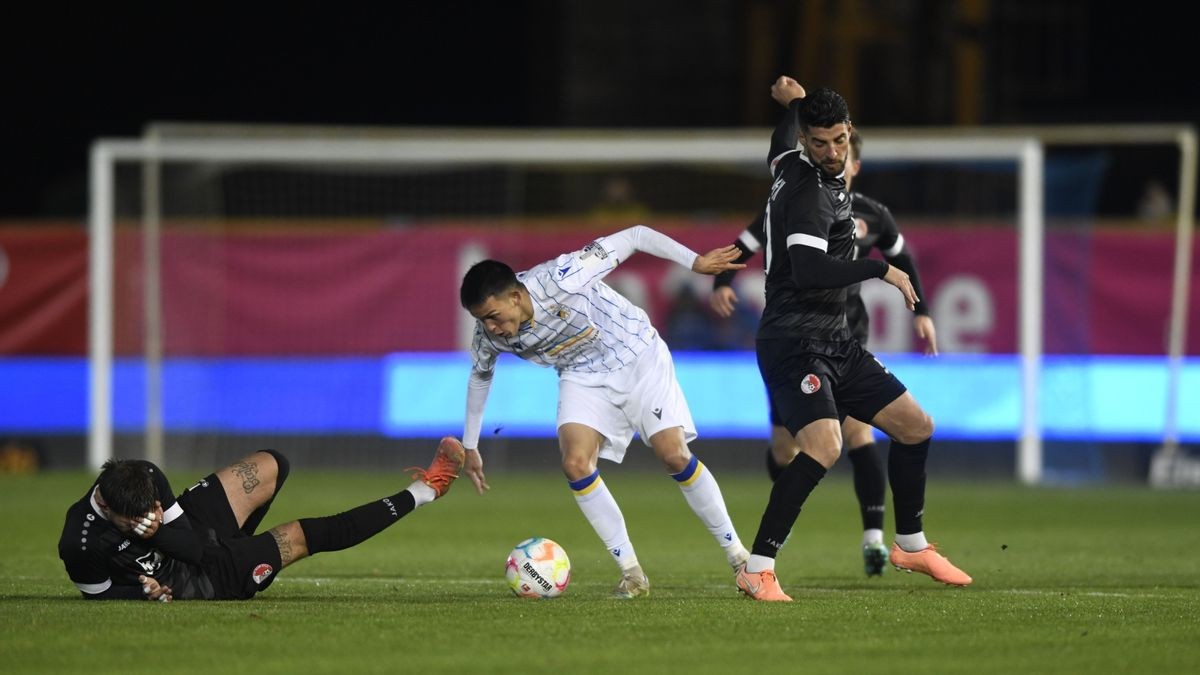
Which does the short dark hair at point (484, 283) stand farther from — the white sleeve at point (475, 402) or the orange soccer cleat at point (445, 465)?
the orange soccer cleat at point (445, 465)

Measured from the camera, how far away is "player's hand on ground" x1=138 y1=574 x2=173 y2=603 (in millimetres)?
7301

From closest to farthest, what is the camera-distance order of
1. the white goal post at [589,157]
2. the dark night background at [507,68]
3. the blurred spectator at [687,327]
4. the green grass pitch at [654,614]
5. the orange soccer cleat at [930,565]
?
1. the green grass pitch at [654,614]
2. the orange soccer cleat at [930,565]
3. the white goal post at [589,157]
4. the blurred spectator at [687,327]
5. the dark night background at [507,68]

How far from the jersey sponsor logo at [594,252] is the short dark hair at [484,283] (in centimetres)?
45

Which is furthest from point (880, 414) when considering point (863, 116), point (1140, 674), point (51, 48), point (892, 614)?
point (51, 48)

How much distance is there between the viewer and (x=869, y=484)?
9078 millimetres

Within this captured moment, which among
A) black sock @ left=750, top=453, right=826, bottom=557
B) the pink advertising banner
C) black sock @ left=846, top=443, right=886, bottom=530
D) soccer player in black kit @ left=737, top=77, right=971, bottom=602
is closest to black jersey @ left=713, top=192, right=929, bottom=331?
soccer player in black kit @ left=737, top=77, right=971, bottom=602

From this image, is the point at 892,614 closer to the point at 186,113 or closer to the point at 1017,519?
the point at 1017,519

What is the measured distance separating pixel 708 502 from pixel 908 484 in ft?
3.32

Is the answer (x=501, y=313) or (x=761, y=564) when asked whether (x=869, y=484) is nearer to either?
(x=761, y=564)

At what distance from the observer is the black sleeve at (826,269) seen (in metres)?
7.30

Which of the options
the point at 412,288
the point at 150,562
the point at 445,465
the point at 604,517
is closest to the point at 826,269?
the point at 604,517

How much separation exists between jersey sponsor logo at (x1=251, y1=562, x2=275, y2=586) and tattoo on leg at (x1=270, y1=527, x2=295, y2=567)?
0.25 ft

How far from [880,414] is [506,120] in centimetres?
2262

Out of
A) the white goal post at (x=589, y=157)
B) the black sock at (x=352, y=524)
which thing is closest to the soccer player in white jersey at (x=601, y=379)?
the black sock at (x=352, y=524)
